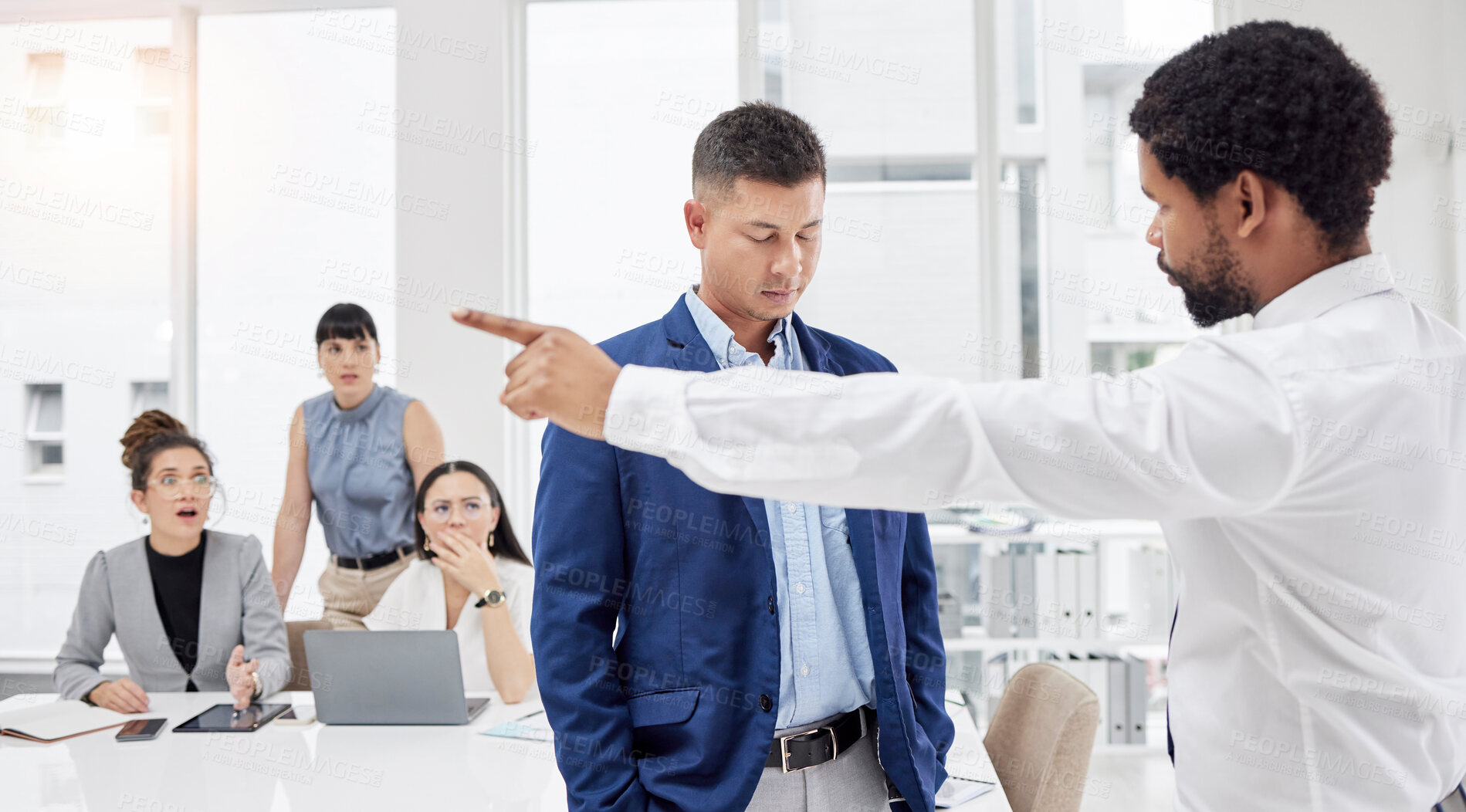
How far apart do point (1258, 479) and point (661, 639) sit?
79 cm

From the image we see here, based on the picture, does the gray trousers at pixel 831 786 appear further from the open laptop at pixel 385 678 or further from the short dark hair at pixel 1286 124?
the open laptop at pixel 385 678

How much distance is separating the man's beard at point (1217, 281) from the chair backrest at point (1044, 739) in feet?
3.96

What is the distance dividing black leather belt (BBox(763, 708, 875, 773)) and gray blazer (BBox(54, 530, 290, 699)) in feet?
6.22

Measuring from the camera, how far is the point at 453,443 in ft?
13.1

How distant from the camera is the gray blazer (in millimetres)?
2676

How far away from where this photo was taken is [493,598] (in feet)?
8.64

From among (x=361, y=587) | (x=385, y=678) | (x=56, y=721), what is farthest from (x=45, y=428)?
(x=385, y=678)

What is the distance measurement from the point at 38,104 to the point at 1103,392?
5.09 m

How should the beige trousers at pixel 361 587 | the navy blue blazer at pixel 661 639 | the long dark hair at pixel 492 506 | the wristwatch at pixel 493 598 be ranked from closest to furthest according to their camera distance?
the navy blue blazer at pixel 661 639
the wristwatch at pixel 493 598
the long dark hair at pixel 492 506
the beige trousers at pixel 361 587

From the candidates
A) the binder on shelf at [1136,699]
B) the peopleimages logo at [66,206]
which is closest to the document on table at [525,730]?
the binder on shelf at [1136,699]

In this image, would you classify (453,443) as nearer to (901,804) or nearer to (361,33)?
(361,33)

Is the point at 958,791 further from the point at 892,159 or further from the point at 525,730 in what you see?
the point at 892,159

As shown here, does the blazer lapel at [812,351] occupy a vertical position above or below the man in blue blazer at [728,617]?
above

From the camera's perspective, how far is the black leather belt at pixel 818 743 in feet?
4.21
